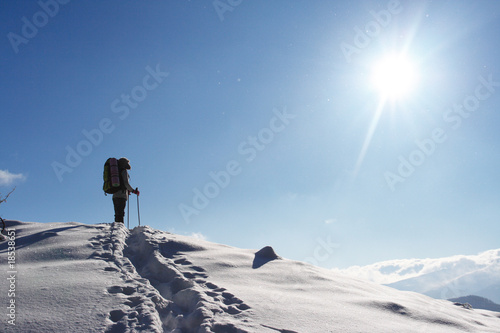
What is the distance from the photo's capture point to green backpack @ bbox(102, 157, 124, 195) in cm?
896

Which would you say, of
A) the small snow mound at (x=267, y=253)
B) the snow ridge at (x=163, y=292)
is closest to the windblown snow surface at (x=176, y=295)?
the snow ridge at (x=163, y=292)

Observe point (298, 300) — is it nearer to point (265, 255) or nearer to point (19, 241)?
point (265, 255)

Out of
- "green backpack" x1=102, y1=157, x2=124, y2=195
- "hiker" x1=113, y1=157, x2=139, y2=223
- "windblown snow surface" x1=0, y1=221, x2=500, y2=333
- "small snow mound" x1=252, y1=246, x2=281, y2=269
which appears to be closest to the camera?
"windblown snow surface" x1=0, y1=221, x2=500, y2=333

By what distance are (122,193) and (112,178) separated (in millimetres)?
566

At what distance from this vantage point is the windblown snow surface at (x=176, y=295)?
3004 millimetres

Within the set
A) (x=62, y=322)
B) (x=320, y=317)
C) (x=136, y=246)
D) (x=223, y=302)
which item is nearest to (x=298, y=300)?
(x=320, y=317)

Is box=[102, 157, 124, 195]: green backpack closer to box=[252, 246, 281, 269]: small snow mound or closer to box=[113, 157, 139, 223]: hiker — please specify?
box=[113, 157, 139, 223]: hiker

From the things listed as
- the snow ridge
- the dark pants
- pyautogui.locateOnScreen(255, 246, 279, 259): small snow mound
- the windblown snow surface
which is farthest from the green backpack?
pyautogui.locateOnScreen(255, 246, 279, 259): small snow mound

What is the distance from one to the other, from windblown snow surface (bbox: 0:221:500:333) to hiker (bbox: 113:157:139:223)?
10.4 ft

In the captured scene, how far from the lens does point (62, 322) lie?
2.77 m

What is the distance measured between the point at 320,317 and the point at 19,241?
5921mm

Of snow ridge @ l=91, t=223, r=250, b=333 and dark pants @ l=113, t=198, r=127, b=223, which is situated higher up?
dark pants @ l=113, t=198, r=127, b=223

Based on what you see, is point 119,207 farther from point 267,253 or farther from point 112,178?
point 267,253

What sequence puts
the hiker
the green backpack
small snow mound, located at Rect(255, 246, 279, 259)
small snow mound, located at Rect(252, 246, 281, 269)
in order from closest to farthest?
1. small snow mound, located at Rect(252, 246, 281, 269)
2. small snow mound, located at Rect(255, 246, 279, 259)
3. the green backpack
4. the hiker
